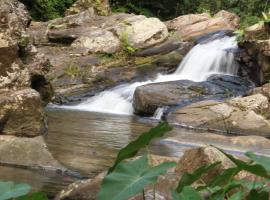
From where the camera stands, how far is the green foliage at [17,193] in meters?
1.27

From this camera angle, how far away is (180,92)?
1429cm

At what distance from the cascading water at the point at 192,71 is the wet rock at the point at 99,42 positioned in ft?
7.78

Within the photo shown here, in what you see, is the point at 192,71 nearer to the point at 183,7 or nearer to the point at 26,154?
the point at 26,154

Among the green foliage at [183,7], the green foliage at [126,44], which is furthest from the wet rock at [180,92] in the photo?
the green foliage at [183,7]

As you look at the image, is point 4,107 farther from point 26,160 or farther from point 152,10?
point 152,10

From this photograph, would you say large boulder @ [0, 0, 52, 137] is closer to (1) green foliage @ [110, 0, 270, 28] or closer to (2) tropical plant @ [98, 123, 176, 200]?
(2) tropical plant @ [98, 123, 176, 200]

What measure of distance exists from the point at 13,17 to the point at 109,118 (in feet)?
14.8

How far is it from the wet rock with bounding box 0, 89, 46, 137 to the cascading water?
6350 mm

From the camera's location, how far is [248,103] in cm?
1270

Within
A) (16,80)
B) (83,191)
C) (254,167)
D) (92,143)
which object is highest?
(254,167)

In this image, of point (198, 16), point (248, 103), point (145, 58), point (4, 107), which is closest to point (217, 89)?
point (248, 103)

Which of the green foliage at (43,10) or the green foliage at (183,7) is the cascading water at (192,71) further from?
the green foliage at (43,10)

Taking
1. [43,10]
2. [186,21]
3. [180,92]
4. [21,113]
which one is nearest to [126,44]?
[186,21]

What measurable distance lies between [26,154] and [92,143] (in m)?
1.85
